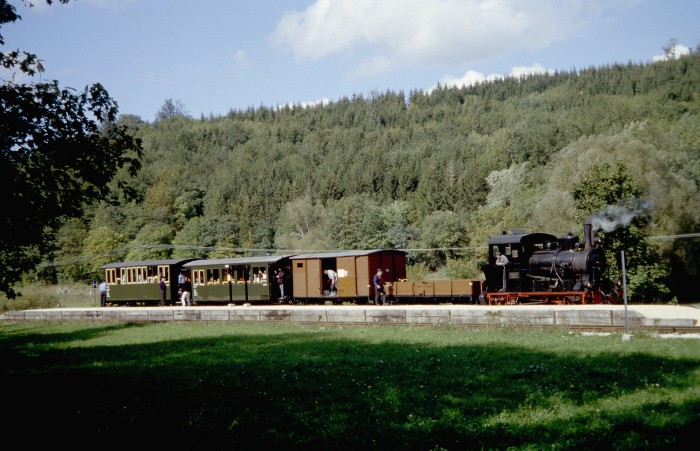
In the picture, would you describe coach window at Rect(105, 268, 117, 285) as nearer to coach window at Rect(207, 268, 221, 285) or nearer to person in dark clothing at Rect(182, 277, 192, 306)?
person in dark clothing at Rect(182, 277, 192, 306)

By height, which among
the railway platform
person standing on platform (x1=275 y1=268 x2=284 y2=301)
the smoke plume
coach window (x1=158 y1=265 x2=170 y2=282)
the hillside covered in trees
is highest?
the hillside covered in trees

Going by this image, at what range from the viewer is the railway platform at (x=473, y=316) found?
712 inches

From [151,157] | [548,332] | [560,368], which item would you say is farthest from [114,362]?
[151,157]

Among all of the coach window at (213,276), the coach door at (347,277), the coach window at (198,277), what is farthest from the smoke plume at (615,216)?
the coach window at (198,277)

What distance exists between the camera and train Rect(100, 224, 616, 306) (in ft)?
84.6

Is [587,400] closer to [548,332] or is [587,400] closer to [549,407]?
[549,407]

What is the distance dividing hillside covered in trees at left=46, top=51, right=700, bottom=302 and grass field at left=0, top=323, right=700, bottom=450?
4443mm

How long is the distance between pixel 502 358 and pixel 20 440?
33.3 feet

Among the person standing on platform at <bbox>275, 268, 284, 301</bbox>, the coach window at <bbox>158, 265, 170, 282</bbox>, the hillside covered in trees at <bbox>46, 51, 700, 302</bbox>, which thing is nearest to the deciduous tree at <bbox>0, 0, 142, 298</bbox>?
the hillside covered in trees at <bbox>46, 51, 700, 302</bbox>

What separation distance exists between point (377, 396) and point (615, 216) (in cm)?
2702

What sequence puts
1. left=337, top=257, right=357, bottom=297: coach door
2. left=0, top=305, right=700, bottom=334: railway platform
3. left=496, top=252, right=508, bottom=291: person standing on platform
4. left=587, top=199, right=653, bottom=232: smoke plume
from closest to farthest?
left=0, top=305, right=700, bottom=334: railway platform < left=496, top=252, right=508, bottom=291: person standing on platform < left=587, top=199, right=653, bottom=232: smoke plume < left=337, top=257, right=357, bottom=297: coach door

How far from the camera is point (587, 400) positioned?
9164 millimetres

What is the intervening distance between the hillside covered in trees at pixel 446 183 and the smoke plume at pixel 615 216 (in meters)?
0.28

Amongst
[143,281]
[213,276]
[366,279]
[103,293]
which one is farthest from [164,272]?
[366,279]
